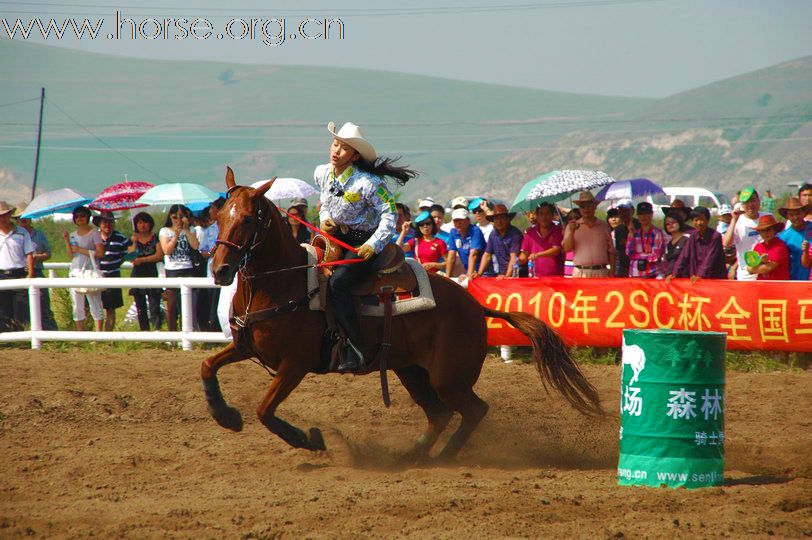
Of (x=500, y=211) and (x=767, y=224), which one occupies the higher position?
(x=500, y=211)

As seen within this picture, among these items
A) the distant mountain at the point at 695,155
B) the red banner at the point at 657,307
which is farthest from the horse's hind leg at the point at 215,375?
the distant mountain at the point at 695,155

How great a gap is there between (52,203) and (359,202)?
9.04 m

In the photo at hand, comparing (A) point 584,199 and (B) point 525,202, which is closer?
(A) point 584,199

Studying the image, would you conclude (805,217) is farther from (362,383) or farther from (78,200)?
(78,200)

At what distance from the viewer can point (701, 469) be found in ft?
21.3

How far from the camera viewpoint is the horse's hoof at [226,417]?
766 cm

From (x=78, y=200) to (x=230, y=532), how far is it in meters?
10.8

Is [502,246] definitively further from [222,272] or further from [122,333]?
[222,272]

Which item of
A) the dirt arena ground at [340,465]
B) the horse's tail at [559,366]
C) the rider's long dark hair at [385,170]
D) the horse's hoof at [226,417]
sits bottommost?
the dirt arena ground at [340,465]

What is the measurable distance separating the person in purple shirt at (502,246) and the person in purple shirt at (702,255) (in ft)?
6.63

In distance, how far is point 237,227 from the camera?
7.06m

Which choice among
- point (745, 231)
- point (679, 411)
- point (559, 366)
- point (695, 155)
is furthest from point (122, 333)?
point (695, 155)

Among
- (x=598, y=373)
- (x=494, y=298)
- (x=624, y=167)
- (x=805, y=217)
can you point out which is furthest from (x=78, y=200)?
(x=624, y=167)

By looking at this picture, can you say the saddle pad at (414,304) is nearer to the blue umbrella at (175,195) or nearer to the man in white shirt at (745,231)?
the man in white shirt at (745,231)
